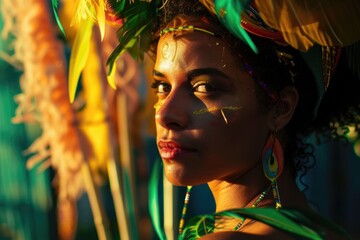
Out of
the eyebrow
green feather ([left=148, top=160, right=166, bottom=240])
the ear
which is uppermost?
the eyebrow

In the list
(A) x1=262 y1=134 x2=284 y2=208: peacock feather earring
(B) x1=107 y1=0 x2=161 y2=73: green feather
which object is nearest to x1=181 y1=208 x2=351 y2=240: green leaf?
(A) x1=262 y1=134 x2=284 y2=208: peacock feather earring

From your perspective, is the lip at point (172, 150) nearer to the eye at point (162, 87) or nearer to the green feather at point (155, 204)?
the eye at point (162, 87)

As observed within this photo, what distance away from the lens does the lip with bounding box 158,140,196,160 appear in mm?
2053

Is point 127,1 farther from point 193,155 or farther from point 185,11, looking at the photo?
point 193,155

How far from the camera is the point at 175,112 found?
6.72 ft

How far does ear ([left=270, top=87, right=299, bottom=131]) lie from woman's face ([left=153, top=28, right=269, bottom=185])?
38mm

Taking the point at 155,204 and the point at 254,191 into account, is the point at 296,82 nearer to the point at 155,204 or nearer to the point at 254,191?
the point at 254,191

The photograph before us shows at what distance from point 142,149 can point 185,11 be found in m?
2.86

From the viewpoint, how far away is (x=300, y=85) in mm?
2176

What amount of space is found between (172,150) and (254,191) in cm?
24

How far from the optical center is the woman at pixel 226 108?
6.73 feet

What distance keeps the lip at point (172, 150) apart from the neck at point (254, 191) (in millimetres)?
173

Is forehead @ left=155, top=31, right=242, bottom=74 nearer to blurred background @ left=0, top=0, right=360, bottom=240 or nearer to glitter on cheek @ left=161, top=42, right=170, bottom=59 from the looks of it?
glitter on cheek @ left=161, top=42, right=170, bottom=59

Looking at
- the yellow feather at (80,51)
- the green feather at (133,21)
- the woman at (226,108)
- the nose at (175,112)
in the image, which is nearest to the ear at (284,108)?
the woman at (226,108)
